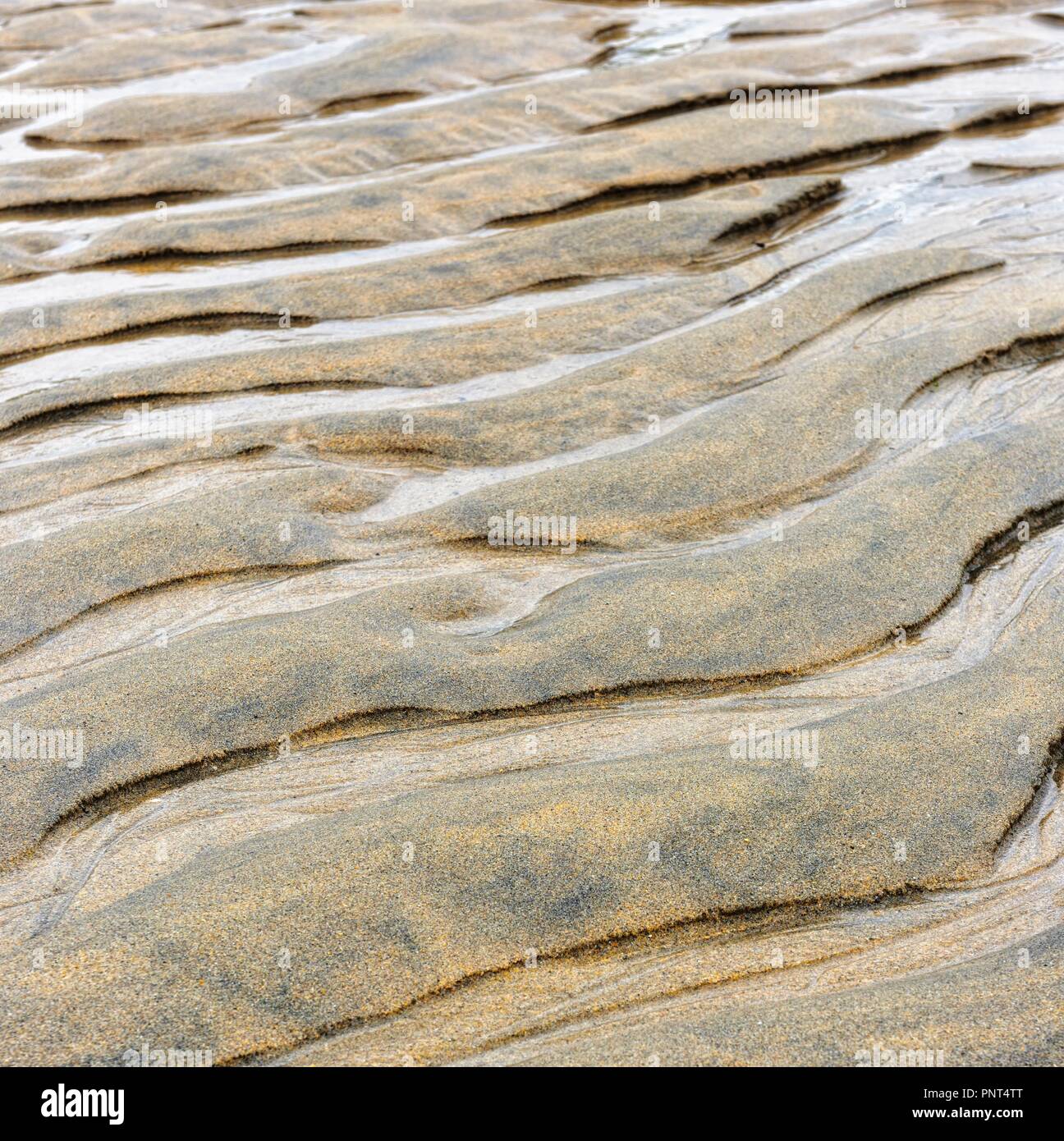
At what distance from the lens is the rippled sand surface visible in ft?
11.8

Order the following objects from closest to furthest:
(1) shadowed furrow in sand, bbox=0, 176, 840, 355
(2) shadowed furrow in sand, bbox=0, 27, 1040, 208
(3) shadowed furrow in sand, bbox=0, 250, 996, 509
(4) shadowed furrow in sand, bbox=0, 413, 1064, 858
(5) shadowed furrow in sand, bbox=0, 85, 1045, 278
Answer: (4) shadowed furrow in sand, bbox=0, 413, 1064, 858, (3) shadowed furrow in sand, bbox=0, 250, 996, 509, (1) shadowed furrow in sand, bbox=0, 176, 840, 355, (5) shadowed furrow in sand, bbox=0, 85, 1045, 278, (2) shadowed furrow in sand, bbox=0, 27, 1040, 208

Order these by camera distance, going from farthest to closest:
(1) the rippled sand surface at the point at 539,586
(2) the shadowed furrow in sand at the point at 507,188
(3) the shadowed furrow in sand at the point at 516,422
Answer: (2) the shadowed furrow in sand at the point at 507,188, (3) the shadowed furrow in sand at the point at 516,422, (1) the rippled sand surface at the point at 539,586

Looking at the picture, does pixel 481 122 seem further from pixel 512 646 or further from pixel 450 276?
pixel 512 646

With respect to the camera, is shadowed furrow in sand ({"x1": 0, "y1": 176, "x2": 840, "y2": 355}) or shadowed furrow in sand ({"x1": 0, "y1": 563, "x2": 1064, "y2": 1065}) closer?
shadowed furrow in sand ({"x1": 0, "y1": 563, "x2": 1064, "y2": 1065})

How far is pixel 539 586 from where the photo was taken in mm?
5441

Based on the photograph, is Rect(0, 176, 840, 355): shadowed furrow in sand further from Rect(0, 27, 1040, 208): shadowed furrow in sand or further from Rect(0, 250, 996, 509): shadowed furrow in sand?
Rect(0, 27, 1040, 208): shadowed furrow in sand

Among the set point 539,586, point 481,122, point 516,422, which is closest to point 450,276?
point 516,422

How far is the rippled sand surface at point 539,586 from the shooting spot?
11.8 ft

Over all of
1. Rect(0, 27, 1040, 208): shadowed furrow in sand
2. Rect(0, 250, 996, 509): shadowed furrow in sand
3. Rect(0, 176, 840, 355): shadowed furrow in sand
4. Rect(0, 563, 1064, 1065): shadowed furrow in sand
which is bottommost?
Rect(0, 563, 1064, 1065): shadowed furrow in sand

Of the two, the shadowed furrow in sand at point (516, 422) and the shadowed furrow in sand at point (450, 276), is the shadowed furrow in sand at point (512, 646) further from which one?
the shadowed furrow in sand at point (450, 276)

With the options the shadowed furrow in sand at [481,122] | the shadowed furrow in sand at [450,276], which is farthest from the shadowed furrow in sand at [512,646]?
the shadowed furrow in sand at [481,122]

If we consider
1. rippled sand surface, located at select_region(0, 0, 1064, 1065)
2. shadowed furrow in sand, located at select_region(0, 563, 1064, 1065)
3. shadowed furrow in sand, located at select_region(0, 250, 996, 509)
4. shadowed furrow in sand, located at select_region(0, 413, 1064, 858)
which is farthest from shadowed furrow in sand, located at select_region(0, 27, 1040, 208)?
shadowed furrow in sand, located at select_region(0, 563, 1064, 1065)

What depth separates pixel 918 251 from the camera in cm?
820

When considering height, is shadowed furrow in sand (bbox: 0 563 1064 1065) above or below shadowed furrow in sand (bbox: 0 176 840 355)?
below
